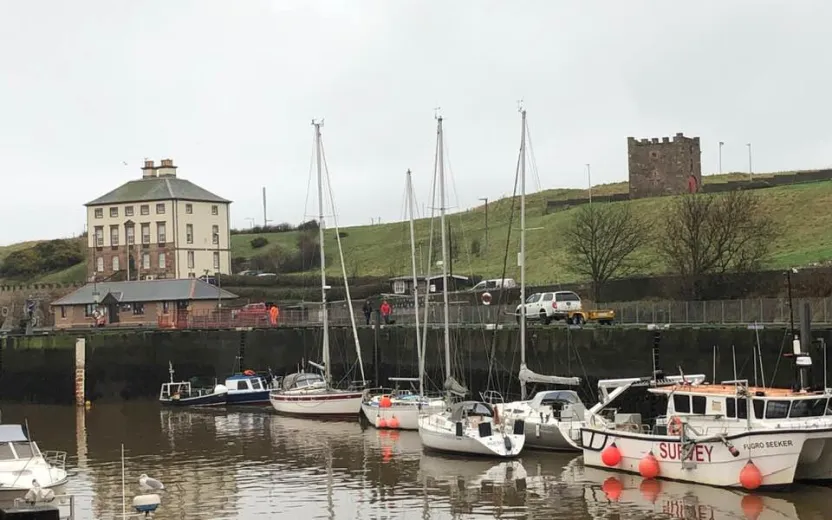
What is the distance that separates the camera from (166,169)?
3898 inches

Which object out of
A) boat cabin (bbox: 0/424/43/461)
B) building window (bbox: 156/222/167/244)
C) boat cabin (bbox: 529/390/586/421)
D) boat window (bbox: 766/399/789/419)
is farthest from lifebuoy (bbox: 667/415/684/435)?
building window (bbox: 156/222/167/244)

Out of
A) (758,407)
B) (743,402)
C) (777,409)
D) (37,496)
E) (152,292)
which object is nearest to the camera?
(37,496)

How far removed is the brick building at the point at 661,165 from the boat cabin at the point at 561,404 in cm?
6983

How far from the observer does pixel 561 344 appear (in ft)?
164

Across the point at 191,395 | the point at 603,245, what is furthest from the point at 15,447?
the point at 603,245

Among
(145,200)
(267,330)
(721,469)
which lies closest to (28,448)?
(721,469)

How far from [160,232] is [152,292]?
1525cm

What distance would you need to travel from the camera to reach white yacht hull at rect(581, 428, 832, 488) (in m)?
31.9

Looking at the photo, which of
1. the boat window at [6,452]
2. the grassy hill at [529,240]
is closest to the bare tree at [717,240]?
the grassy hill at [529,240]

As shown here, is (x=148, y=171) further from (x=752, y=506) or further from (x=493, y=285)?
(x=752, y=506)

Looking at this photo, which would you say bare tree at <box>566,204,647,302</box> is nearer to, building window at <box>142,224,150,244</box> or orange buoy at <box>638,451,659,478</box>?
orange buoy at <box>638,451,659,478</box>

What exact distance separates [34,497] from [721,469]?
17.7m

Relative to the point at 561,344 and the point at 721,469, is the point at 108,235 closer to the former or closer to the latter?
the point at 561,344

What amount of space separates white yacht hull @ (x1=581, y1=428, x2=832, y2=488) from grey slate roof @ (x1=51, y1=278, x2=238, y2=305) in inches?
1877
